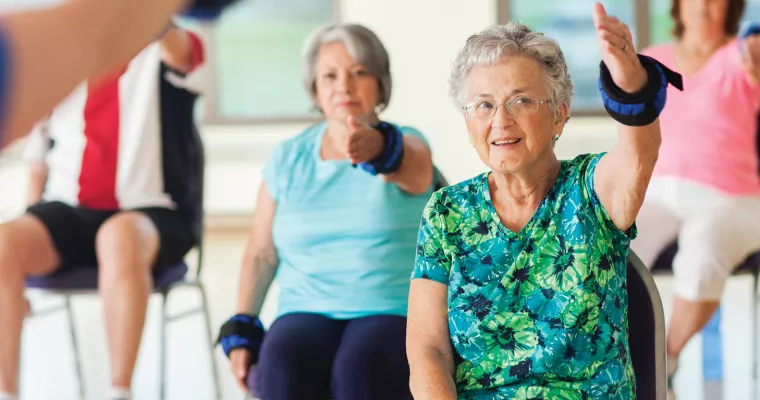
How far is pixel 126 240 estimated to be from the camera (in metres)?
2.79

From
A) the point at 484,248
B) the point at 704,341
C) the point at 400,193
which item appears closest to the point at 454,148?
the point at 704,341

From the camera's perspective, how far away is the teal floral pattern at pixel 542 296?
1.53 meters

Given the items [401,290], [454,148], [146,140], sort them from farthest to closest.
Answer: [454,148] → [146,140] → [401,290]

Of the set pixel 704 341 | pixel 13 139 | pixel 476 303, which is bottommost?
pixel 704 341

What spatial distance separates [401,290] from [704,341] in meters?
1.87

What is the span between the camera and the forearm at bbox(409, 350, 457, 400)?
1558 mm

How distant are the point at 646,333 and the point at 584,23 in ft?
18.4

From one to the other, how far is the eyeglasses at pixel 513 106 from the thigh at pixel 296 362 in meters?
0.64

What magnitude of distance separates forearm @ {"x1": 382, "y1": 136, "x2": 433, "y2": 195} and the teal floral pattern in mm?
516

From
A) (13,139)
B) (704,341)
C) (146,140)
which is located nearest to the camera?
(13,139)

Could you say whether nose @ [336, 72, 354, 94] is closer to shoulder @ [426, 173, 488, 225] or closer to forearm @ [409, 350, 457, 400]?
shoulder @ [426, 173, 488, 225]

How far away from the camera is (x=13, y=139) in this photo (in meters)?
0.63

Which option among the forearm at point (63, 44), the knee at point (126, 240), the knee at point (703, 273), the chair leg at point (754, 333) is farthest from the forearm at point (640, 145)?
the knee at point (126, 240)

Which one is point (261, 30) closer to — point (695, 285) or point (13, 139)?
point (695, 285)
